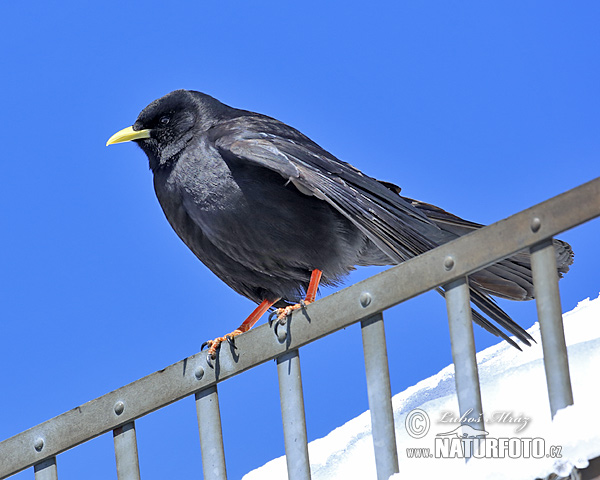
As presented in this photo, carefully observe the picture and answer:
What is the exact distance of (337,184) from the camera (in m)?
3.79

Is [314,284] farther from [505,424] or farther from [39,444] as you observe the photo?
[505,424]

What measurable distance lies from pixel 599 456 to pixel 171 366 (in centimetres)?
143

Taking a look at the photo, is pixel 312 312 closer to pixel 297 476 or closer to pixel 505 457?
pixel 297 476

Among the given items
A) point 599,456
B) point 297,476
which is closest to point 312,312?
point 297,476

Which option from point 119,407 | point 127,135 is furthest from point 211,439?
point 127,135

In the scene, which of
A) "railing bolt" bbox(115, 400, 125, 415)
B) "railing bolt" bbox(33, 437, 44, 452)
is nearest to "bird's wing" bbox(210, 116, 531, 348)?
"railing bolt" bbox(115, 400, 125, 415)

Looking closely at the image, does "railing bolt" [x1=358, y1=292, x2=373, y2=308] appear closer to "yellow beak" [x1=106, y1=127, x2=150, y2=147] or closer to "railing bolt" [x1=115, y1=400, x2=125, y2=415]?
"railing bolt" [x1=115, y1=400, x2=125, y2=415]

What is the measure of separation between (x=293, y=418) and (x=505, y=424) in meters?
0.64

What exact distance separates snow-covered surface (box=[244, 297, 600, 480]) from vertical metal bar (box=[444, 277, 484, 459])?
2.9 inches

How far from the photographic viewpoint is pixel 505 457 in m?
2.13

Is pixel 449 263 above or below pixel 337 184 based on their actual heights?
below

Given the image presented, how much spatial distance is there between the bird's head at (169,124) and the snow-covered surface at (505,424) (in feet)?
5.96

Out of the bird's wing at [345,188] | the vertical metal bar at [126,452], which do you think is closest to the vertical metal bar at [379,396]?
the bird's wing at [345,188]

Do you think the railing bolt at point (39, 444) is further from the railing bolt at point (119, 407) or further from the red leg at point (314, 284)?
the red leg at point (314, 284)
